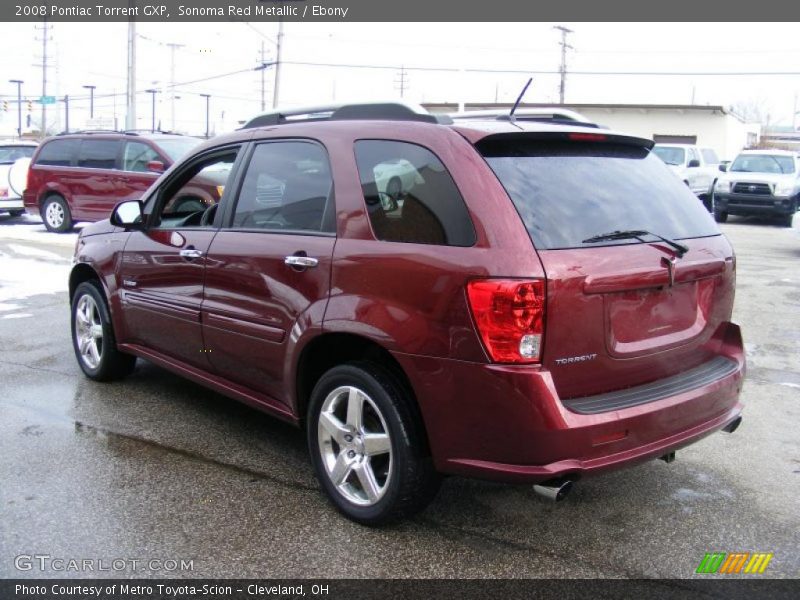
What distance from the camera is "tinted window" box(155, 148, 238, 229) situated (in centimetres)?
455

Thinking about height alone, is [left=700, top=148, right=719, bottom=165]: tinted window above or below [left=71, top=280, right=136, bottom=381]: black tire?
above

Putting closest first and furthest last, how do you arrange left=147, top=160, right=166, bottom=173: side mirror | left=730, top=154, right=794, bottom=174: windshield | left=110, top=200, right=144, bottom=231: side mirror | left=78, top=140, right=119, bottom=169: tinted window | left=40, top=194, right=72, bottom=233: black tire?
left=110, top=200, right=144, bottom=231: side mirror → left=147, top=160, right=166, bottom=173: side mirror → left=78, top=140, right=119, bottom=169: tinted window → left=40, top=194, right=72, bottom=233: black tire → left=730, top=154, right=794, bottom=174: windshield

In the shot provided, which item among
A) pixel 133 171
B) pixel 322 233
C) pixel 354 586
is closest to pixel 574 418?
pixel 354 586

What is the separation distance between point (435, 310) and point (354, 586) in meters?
1.11

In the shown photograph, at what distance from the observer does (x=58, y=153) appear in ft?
49.8

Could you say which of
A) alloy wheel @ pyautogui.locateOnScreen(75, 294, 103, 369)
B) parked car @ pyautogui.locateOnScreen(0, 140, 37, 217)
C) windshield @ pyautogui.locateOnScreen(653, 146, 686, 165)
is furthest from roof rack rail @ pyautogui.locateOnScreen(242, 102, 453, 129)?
windshield @ pyautogui.locateOnScreen(653, 146, 686, 165)

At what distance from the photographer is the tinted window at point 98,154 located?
14188 millimetres

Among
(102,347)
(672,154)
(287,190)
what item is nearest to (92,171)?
(102,347)

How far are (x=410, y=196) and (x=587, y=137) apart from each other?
86 centimetres

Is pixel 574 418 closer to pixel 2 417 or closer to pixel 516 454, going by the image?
pixel 516 454

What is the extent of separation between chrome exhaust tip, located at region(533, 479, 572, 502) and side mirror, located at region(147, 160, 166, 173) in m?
11.7

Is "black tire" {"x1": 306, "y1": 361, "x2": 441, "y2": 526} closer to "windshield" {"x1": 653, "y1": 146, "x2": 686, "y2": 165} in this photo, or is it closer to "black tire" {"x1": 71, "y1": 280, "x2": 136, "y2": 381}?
"black tire" {"x1": 71, "y1": 280, "x2": 136, "y2": 381}

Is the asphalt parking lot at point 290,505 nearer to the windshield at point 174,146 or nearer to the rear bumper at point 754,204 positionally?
the windshield at point 174,146

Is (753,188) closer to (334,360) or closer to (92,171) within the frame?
(92,171)
